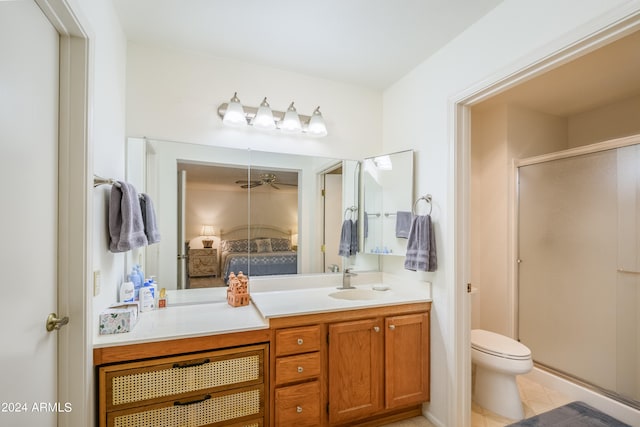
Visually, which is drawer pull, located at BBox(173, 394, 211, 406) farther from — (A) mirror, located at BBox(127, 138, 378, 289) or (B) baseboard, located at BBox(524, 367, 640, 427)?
(B) baseboard, located at BBox(524, 367, 640, 427)

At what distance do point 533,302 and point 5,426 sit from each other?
11.3 ft

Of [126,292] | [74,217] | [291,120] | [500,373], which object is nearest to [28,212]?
[74,217]

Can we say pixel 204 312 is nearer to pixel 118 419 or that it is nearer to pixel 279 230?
pixel 118 419

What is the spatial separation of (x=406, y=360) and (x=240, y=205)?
1552 mm

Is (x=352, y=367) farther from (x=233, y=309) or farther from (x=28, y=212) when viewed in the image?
(x=28, y=212)

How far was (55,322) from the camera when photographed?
44.3 inches

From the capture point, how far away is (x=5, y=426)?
2.79 feet

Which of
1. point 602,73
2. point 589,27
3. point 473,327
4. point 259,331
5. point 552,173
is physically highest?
point 602,73

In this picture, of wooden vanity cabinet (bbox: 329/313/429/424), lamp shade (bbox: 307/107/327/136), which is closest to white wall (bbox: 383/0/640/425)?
wooden vanity cabinet (bbox: 329/313/429/424)

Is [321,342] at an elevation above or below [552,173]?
below

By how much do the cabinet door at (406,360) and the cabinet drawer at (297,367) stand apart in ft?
1.60

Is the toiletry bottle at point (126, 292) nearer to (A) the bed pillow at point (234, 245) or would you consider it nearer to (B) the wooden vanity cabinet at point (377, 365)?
(A) the bed pillow at point (234, 245)

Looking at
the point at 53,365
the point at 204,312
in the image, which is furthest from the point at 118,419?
the point at 204,312

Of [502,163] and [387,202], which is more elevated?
[502,163]
